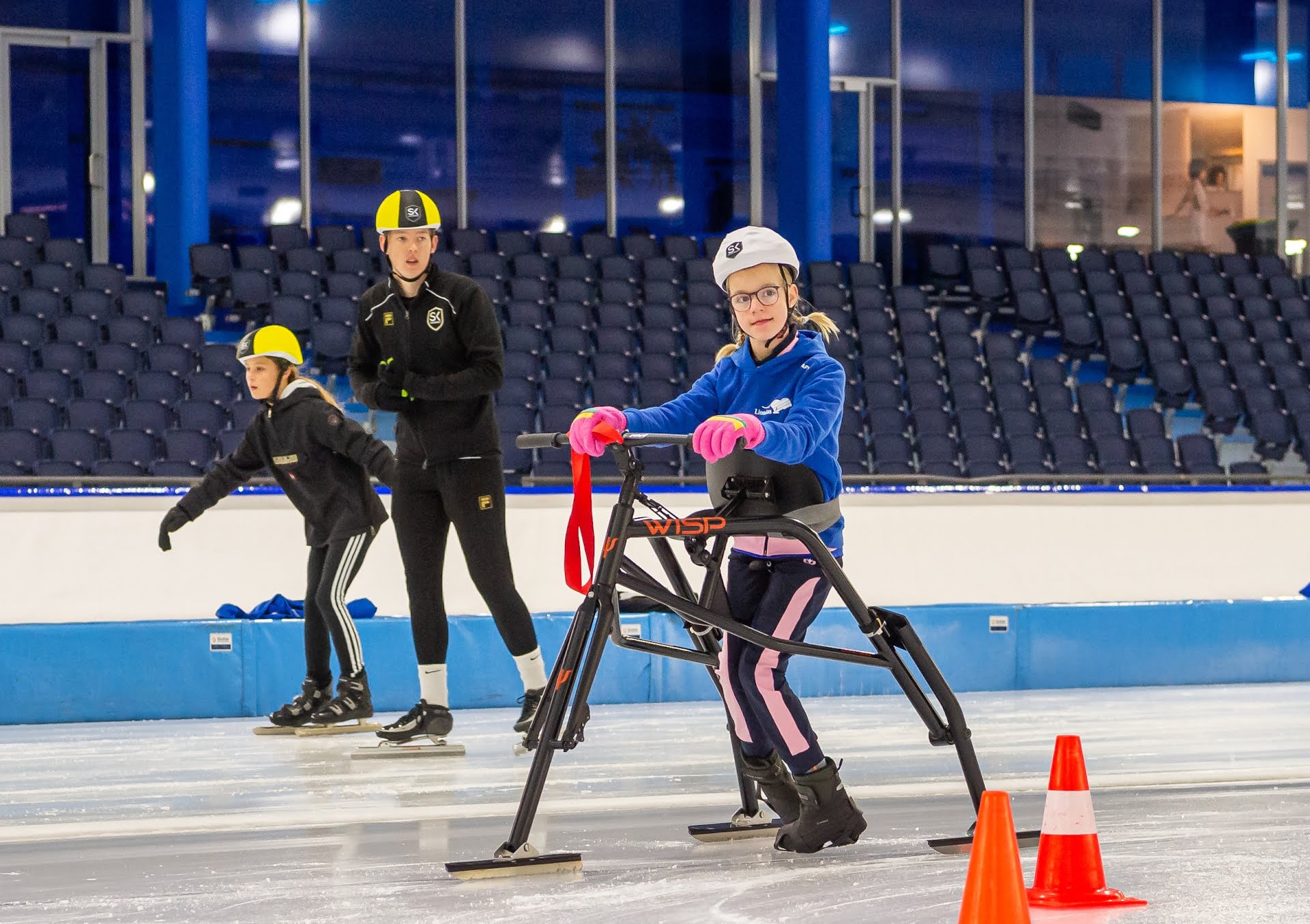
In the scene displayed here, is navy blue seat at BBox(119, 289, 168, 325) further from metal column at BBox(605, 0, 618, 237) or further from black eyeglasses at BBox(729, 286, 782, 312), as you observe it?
black eyeglasses at BBox(729, 286, 782, 312)

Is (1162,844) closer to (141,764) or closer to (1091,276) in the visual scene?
(141,764)

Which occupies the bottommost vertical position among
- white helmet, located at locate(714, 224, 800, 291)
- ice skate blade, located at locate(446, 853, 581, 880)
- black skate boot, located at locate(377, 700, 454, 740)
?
black skate boot, located at locate(377, 700, 454, 740)

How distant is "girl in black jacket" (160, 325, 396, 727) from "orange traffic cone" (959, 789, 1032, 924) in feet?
11.0

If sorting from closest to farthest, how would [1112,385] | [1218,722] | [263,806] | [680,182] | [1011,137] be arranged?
[263,806] → [1218,722] → [1112,385] → [680,182] → [1011,137]

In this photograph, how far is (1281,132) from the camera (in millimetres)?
17328

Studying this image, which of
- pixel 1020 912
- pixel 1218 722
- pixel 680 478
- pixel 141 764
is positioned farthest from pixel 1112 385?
pixel 1020 912

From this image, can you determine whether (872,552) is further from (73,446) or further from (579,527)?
(579,527)

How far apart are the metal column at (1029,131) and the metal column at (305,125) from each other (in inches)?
302

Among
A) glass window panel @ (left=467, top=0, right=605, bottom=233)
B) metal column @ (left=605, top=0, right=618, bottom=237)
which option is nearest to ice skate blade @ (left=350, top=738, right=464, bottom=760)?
glass window panel @ (left=467, top=0, right=605, bottom=233)

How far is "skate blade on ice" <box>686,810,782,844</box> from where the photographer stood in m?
3.18

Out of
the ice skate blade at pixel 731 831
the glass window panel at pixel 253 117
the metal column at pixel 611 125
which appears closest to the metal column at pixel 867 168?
the metal column at pixel 611 125

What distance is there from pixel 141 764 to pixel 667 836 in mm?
2076

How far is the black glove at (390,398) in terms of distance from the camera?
4598 millimetres

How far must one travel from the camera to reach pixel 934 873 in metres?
2.81
